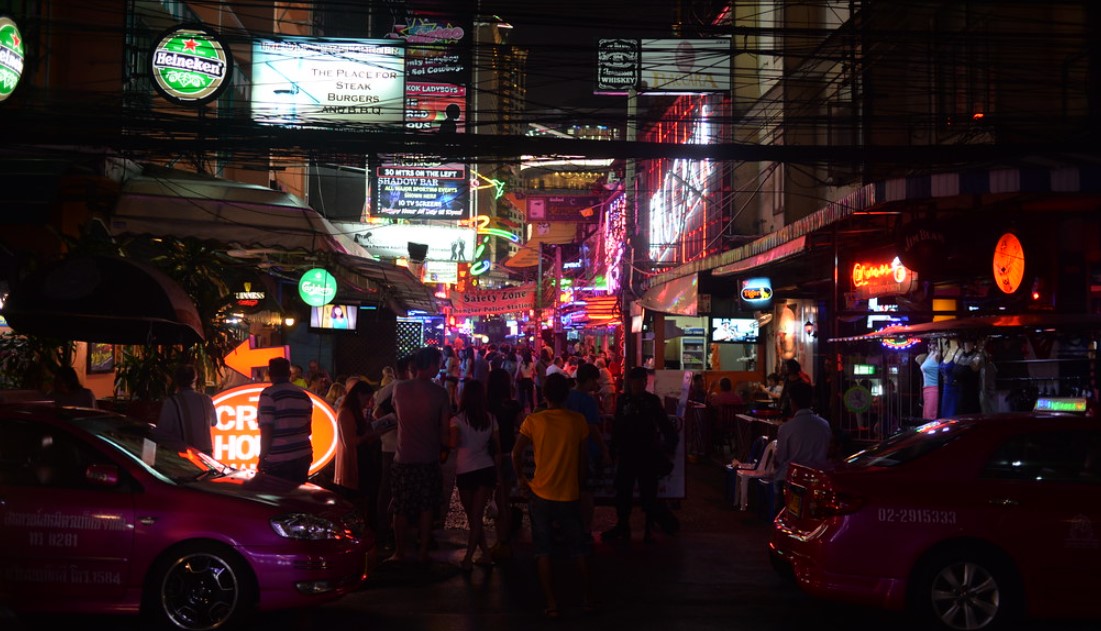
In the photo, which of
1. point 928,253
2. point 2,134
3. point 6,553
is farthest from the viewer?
point 928,253

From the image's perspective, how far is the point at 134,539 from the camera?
6750 millimetres

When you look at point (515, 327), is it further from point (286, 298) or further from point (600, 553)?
point (600, 553)

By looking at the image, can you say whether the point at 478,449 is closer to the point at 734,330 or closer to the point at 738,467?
the point at 738,467

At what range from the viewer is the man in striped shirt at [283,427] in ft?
29.2

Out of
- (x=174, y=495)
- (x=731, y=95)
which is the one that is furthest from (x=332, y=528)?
(x=731, y=95)

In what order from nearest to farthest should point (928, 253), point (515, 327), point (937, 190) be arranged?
1. point (937, 190)
2. point (928, 253)
3. point (515, 327)

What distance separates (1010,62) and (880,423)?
6190 mm

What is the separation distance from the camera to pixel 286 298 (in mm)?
23797

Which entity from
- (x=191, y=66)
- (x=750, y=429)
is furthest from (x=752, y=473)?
(x=191, y=66)

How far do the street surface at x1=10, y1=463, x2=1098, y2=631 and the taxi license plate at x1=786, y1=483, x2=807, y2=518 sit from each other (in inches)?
32.6

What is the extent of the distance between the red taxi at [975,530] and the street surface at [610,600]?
2.07 feet

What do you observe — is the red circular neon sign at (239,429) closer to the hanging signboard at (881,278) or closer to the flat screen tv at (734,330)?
the hanging signboard at (881,278)

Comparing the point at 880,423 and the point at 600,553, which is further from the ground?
the point at 880,423

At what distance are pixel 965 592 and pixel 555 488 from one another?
3028 mm
